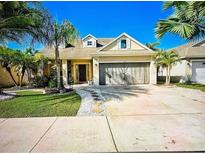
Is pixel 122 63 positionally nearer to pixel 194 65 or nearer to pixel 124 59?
pixel 124 59

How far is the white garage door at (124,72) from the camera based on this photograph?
57.6 ft

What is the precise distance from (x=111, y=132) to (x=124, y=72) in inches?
502

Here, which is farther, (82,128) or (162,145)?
(82,128)

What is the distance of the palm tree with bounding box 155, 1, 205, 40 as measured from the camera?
9367mm

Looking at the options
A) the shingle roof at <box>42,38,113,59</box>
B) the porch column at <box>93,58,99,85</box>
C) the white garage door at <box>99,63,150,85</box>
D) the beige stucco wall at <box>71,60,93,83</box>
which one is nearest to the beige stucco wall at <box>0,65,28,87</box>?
the shingle roof at <box>42,38,113,59</box>

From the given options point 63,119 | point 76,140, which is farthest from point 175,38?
point 76,140

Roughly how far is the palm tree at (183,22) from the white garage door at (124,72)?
22.8 feet

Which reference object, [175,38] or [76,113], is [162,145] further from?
[175,38]

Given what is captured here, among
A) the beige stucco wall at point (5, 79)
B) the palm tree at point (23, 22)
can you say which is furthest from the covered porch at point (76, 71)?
the palm tree at point (23, 22)

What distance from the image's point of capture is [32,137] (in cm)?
482

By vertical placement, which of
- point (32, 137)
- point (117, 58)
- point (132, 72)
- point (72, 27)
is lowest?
point (32, 137)

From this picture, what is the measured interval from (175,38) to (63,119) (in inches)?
296

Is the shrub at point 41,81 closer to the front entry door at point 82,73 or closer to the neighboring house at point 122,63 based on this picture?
the neighboring house at point 122,63

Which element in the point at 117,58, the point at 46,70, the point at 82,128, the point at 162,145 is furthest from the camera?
the point at 46,70
